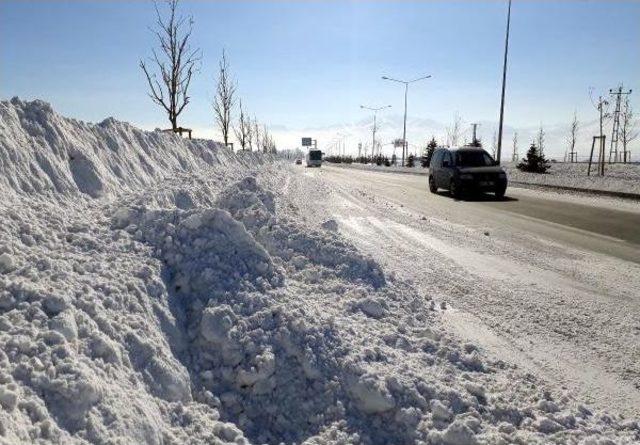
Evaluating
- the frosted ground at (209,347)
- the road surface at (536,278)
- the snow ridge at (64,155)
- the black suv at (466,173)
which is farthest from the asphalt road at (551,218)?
the snow ridge at (64,155)

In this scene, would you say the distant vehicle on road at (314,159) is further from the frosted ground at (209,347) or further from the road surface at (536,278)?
the frosted ground at (209,347)

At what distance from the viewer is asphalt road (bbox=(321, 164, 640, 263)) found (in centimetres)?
921

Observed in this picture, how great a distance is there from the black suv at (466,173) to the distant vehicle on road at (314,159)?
43925 mm

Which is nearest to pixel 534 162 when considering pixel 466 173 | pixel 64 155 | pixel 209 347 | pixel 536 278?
pixel 466 173

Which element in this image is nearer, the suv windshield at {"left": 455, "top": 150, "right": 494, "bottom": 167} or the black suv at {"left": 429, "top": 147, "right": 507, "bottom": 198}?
the black suv at {"left": 429, "top": 147, "right": 507, "bottom": 198}

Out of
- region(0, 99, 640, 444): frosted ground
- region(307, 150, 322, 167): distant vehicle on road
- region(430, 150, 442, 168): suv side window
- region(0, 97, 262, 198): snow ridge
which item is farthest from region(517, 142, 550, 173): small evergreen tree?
region(0, 99, 640, 444): frosted ground

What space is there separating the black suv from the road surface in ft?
12.3

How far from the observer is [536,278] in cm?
656

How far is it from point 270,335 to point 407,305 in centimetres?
184

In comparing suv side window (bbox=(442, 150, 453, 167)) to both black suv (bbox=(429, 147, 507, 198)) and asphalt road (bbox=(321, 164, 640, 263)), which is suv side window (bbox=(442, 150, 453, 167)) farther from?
asphalt road (bbox=(321, 164, 640, 263))

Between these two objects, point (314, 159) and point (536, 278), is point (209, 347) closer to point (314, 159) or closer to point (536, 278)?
point (536, 278)

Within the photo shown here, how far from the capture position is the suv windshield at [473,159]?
18141mm

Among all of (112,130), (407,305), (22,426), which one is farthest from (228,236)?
(112,130)

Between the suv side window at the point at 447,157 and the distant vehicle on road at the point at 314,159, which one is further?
the distant vehicle on road at the point at 314,159
